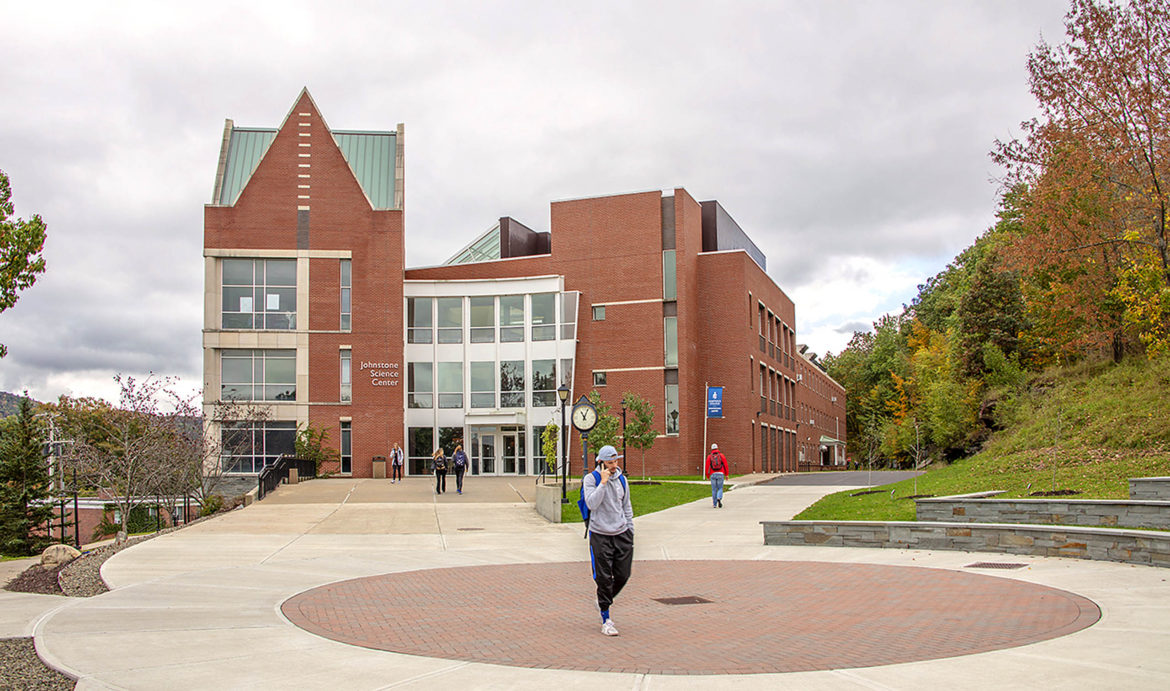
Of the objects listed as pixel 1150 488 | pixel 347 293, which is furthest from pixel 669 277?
pixel 1150 488

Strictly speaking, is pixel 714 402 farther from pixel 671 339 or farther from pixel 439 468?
pixel 439 468

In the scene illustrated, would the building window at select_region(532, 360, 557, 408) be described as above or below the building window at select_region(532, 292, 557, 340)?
below

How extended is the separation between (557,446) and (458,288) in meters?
11.3

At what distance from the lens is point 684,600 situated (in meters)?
10.8

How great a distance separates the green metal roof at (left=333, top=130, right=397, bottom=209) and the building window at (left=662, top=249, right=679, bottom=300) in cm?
1470

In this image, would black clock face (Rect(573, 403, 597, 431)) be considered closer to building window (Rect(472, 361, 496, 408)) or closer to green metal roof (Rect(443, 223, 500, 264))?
building window (Rect(472, 361, 496, 408))

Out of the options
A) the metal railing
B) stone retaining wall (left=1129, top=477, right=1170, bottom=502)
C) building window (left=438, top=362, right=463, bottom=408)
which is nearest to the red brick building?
building window (left=438, top=362, right=463, bottom=408)

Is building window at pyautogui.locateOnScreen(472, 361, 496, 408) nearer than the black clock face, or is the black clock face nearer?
the black clock face

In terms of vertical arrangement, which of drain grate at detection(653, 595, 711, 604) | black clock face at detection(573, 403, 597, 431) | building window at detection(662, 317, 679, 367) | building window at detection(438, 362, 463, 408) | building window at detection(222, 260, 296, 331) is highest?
building window at detection(222, 260, 296, 331)

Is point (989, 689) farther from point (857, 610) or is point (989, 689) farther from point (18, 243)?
point (18, 243)

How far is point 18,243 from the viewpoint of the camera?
1504cm

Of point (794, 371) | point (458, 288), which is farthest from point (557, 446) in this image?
point (794, 371)

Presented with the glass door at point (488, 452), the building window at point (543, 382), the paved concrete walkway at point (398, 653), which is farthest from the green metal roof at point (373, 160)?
the paved concrete walkway at point (398, 653)

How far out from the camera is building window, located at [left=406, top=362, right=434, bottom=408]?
163 feet
